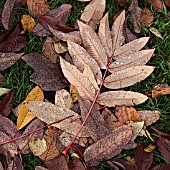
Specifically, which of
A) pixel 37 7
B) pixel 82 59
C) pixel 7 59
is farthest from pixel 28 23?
pixel 82 59

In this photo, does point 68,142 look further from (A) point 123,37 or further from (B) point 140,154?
(A) point 123,37

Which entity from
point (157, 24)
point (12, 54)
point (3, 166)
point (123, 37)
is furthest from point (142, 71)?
point (3, 166)

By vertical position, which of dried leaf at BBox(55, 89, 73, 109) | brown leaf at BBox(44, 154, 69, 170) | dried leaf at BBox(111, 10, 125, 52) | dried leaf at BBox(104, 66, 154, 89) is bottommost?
brown leaf at BBox(44, 154, 69, 170)

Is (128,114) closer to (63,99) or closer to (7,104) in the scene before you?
(63,99)

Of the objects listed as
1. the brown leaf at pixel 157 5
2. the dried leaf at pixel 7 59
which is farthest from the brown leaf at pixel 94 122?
the brown leaf at pixel 157 5

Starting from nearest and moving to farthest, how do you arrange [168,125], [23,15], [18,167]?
[18,167]
[168,125]
[23,15]

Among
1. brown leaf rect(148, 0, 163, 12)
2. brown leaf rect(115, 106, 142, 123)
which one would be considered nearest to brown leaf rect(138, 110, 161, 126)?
brown leaf rect(115, 106, 142, 123)

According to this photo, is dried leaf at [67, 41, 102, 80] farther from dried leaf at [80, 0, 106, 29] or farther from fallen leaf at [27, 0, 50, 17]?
fallen leaf at [27, 0, 50, 17]
